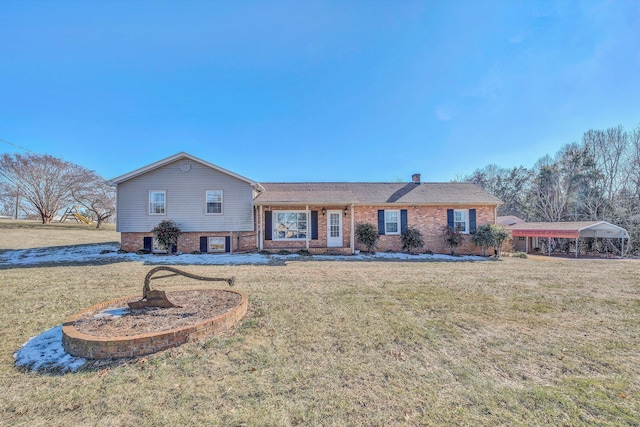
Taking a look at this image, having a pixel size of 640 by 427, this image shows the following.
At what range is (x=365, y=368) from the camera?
9.58 ft

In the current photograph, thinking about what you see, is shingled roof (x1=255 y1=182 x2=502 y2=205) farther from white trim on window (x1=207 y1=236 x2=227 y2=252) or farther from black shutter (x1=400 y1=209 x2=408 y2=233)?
white trim on window (x1=207 y1=236 x2=227 y2=252)

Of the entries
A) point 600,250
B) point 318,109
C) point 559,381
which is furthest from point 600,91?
point 559,381

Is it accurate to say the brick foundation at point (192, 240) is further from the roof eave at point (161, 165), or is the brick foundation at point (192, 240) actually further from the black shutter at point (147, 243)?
the roof eave at point (161, 165)

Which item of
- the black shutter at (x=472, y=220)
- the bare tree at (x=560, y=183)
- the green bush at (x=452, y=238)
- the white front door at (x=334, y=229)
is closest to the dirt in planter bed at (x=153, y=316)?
the white front door at (x=334, y=229)

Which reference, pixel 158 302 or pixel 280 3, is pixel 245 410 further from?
pixel 280 3

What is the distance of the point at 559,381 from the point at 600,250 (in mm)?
23668

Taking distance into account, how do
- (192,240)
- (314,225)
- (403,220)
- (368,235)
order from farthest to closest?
1. (403,220)
2. (314,225)
3. (368,235)
4. (192,240)

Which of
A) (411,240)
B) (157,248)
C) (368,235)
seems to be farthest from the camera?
(411,240)

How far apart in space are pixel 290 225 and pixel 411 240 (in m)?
6.52

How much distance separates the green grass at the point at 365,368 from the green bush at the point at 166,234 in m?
7.05

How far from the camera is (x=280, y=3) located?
359 inches

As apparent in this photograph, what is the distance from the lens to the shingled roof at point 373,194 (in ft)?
45.2

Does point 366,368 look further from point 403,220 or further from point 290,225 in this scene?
point 403,220

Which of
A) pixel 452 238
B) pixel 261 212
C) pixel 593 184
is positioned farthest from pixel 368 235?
pixel 593 184
